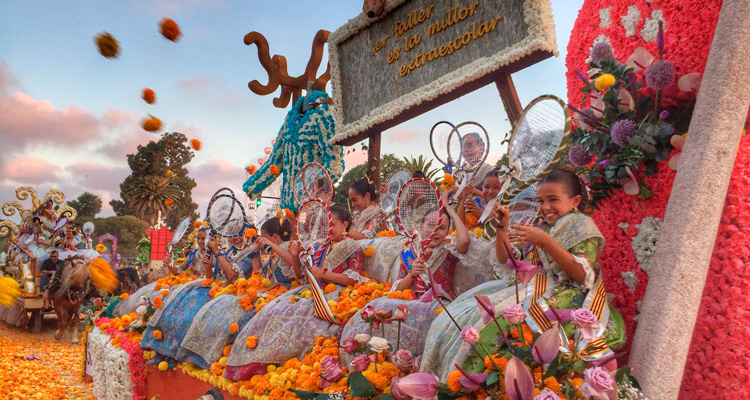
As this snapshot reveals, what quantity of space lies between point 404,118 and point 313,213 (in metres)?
2.06

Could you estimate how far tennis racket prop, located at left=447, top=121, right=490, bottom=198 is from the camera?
4.15 meters

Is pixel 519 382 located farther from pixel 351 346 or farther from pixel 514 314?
pixel 351 346

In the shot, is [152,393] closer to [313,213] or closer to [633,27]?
[313,213]

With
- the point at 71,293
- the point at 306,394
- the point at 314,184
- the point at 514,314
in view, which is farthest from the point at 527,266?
the point at 71,293

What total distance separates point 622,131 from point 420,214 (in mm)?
1321

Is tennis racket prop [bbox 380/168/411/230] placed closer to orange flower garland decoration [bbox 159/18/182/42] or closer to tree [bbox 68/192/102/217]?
orange flower garland decoration [bbox 159/18/182/42]

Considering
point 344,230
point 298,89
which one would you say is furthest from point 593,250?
point 298,89

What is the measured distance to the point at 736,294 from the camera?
7.87 feet

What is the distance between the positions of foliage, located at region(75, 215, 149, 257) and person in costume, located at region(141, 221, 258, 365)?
117 ft

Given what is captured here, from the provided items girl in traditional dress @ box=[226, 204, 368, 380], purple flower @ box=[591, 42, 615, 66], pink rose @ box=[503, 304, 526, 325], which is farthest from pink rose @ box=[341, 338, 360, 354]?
purple flower @ box=[591, 42, 615, 66]

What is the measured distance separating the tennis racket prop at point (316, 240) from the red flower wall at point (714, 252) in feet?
6.55

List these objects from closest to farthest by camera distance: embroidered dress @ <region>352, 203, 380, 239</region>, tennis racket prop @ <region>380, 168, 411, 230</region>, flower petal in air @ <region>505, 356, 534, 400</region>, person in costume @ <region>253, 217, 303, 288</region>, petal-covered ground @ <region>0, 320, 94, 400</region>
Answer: flower petal in air @ <region>505, 356, 534, 400</region> < person in costume @ <region>253, 217, 303, 288</region> < tennis racket prop @ <region>380, 168, 411, 230</region> < embroidered dress @ <region>352, 203, 380, 239</region> < petal-covered ground @ <region>0, 320, 94, 400</region>

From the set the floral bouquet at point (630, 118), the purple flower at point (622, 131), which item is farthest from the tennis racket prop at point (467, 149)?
the purple flower at point (622, 131)

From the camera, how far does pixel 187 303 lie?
5.32 meters
